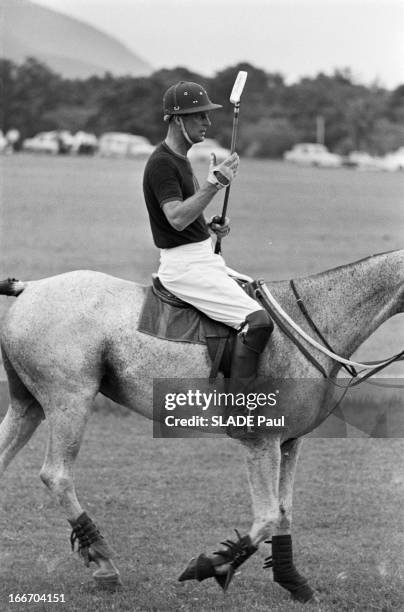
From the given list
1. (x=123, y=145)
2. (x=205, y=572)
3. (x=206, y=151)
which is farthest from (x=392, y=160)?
(x=205, y=572)

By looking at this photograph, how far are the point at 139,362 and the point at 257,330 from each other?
727 mm

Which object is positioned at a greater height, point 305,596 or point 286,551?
point 286,551

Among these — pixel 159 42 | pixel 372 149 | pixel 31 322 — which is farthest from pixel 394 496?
pixel 372 149

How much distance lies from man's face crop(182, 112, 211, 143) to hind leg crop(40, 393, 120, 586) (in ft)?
5.46

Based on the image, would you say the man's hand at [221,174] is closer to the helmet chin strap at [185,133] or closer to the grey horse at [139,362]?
the helmet chin strap at [185,133]

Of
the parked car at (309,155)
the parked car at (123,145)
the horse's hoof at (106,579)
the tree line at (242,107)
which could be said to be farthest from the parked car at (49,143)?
the horse's hoof at (106,579)

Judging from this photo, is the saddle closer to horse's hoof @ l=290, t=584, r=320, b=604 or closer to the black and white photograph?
the black and white photograph

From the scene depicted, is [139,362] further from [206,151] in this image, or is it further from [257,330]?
[206,151]

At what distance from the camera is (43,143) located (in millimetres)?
40500

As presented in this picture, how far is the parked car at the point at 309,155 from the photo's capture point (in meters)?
46.3

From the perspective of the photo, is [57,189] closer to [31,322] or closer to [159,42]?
[159,42]

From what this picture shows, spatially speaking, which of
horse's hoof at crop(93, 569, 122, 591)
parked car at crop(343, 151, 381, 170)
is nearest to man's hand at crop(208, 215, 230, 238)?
horse's hoof at crop(93, 569, 122, 591)

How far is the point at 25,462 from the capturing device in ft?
31.0

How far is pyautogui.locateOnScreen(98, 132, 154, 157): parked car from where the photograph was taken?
29150 mm
